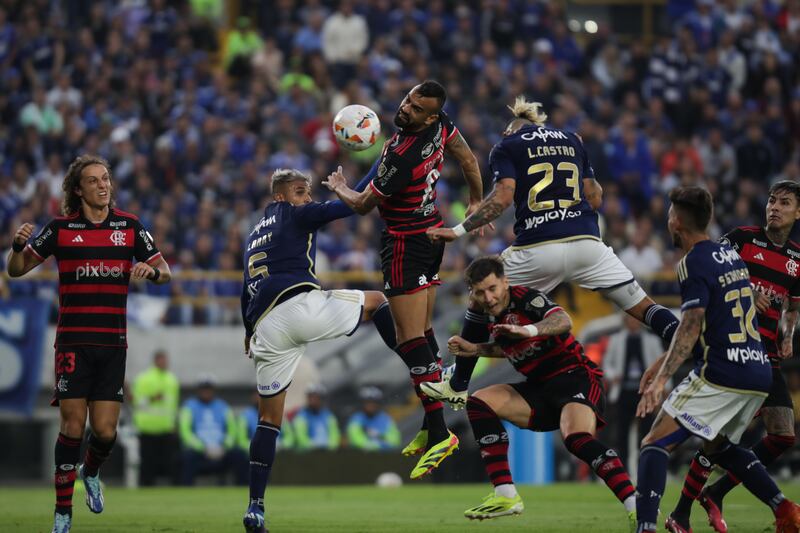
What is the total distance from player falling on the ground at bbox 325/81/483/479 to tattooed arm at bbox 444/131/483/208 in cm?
2

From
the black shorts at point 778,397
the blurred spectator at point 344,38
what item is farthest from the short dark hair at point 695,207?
the blurred spectator at point 344,38

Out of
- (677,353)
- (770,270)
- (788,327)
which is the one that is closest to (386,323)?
(770,270)

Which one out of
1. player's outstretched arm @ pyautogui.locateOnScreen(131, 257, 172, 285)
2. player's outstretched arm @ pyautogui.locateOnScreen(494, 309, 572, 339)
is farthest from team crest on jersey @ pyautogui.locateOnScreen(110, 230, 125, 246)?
player's outstretched arm @ pyautogui.locateOnScreen(494, 309, 572, 339)

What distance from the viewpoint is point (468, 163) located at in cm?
1191

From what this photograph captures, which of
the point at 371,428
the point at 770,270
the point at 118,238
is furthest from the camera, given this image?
the point at 371,428

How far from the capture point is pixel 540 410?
35.1ft

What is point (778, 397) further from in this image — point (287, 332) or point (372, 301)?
point (287, 332)

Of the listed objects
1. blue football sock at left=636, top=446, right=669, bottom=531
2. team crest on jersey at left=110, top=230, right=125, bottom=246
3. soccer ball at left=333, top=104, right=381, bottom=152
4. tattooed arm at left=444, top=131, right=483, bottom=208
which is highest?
soccer ball at left=333, top=104, right=381, bottom=152

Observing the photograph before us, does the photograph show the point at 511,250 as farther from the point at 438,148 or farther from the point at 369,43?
the point at 369,43

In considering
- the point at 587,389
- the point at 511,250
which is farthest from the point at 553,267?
the point at 587,389

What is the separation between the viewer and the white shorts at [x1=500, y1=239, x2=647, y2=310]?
11164 mm

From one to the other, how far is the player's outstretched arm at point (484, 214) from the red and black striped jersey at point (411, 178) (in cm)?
61

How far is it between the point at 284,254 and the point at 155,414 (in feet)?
34.8

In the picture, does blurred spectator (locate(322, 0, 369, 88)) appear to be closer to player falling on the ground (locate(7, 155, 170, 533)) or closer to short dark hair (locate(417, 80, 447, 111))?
short dark hair (locate(417, 80, 447, 111))
